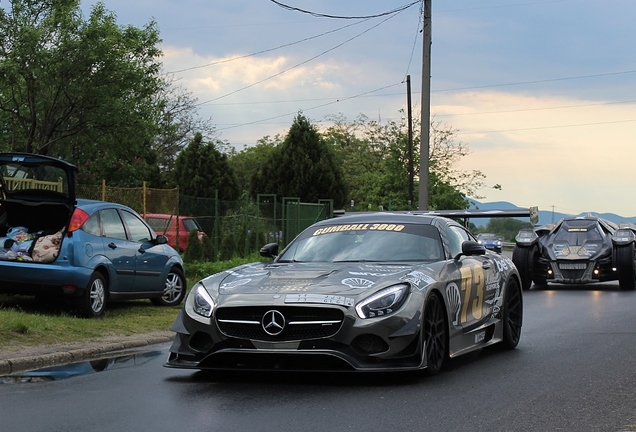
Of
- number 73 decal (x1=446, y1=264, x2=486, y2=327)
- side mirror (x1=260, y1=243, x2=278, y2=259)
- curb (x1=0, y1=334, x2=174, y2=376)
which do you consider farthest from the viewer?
side mirror (x1=260, y1=243, x2=278, y2=259)

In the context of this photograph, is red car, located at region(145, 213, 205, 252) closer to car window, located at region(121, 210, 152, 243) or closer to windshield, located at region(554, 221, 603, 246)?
car window, located at region(121, 210, 152, 243)

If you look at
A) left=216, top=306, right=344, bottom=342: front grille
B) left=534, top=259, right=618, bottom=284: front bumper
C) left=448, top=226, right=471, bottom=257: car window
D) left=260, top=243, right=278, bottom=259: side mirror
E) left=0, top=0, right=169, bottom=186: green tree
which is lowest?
left=534, top=259, right=618, bottom=284: front bumper

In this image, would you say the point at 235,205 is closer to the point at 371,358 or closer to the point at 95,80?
the point at 95,80

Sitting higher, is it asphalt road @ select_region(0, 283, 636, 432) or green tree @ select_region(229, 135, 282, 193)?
green tree @ select_region(229, 135, 282, 193)

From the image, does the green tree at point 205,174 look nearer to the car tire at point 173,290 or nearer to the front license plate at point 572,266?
the front license plate at point 572,266

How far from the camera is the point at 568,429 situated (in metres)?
6.77

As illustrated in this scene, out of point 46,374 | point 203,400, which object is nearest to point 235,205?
point 46,374

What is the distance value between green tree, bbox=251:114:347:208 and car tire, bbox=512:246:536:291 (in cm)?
2731

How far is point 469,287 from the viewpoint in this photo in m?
10.0

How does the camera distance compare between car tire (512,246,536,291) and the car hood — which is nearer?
the car hood

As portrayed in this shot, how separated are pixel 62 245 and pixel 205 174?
122ft

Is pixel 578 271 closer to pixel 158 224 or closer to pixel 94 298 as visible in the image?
pixel 158 224

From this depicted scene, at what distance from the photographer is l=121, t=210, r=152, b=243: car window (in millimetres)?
15273

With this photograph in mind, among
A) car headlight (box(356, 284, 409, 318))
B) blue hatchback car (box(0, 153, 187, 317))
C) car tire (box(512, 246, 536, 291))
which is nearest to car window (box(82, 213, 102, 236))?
blue hatchback car (box(0, 153, 187, 317))
